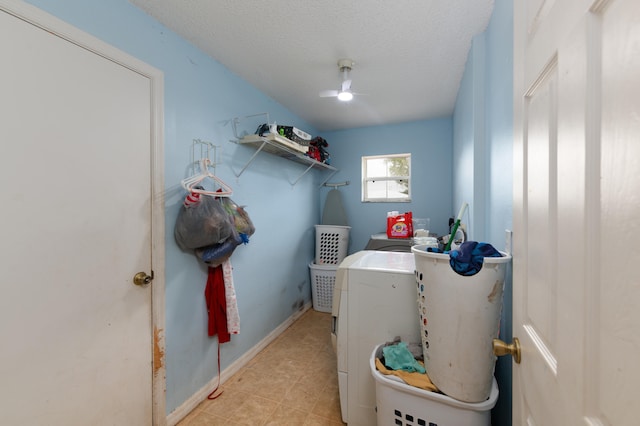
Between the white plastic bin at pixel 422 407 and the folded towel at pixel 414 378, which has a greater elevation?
the folded towel at pixel 414 378

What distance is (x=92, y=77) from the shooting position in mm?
1202

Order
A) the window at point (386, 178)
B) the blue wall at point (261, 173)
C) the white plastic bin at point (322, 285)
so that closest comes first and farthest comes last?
the blue wall at point (261, 173), the white plastic bin at point (322, 285), the window at point (386, 178)

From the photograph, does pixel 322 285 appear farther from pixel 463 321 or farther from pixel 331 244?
pixel 463 321

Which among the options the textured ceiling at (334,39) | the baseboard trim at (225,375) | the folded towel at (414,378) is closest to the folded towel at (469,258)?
the folded towel at (414,378)

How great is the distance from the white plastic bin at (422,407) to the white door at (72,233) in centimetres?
129

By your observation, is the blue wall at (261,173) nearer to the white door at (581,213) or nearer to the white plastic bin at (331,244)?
the white plastic bin at (331,244)

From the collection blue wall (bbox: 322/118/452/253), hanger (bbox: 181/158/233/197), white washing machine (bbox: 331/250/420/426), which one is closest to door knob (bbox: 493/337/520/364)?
white washing machine (bbox: 331/250/420/426)

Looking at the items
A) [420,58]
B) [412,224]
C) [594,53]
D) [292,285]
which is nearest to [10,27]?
[594,53]

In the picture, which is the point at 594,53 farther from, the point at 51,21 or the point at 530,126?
the point at 51,21

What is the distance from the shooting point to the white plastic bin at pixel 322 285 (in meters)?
3.18

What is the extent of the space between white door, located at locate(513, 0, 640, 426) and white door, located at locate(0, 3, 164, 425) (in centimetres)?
167

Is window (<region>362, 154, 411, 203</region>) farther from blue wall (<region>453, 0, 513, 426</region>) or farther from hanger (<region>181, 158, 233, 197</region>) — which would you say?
hanger (<region>181, 158, 233, 197</region>)

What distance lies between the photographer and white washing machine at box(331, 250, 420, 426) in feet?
4.34

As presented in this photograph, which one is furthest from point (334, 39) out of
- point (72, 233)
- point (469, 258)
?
point (72, 233)
